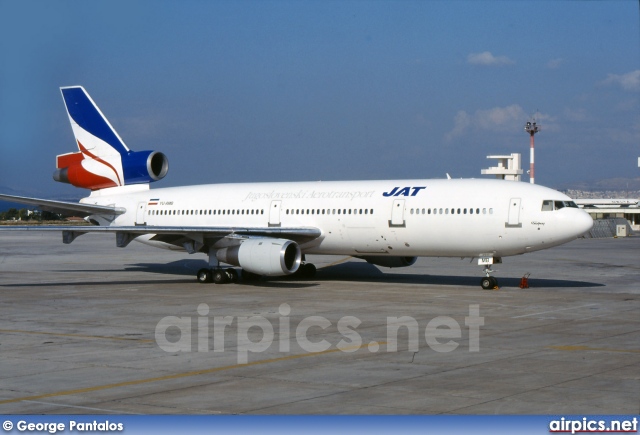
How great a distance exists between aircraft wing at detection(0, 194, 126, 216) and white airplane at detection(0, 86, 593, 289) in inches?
2.0

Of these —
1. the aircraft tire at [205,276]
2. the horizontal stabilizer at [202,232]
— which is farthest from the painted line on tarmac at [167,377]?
the aircraft tire at [205,276]

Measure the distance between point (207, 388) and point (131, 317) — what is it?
31.9 ft

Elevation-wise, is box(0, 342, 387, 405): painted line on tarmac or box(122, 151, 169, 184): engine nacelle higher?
box(122, 151, 169, 184): engine nacelle

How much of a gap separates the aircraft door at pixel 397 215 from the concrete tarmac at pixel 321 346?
2.27 m

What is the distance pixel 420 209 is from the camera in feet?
97.6

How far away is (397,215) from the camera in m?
30.1

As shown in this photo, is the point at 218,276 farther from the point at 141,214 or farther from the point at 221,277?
the point at 141,214

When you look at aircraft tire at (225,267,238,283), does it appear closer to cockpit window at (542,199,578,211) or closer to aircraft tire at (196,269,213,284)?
aircraft tire at (196,269,213,284)

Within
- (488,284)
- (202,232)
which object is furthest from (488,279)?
(202,232)

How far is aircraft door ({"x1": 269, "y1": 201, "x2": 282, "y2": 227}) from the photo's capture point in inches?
1323

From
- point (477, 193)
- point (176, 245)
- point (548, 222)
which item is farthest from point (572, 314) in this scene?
point (176, 245)

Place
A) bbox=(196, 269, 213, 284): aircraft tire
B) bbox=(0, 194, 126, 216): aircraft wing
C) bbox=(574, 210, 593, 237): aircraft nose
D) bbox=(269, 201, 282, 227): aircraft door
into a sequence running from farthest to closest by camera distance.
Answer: bbox=(269, 201, 282, 227): aircraft door → bbox=(0, 194, 126, 216): aircraft wing → bbox=(196, 269, 213, 284): aircraft tire → bbox=(574, 210, 593, 237): aircraft nose

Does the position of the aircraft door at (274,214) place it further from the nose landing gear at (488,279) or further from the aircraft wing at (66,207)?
the nose landing gear at (488,279)

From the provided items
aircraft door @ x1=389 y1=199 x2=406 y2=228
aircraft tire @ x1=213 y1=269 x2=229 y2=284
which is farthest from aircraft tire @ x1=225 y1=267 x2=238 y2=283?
aircraft door @ x1=389 y1=199 x2=406 y2=228
